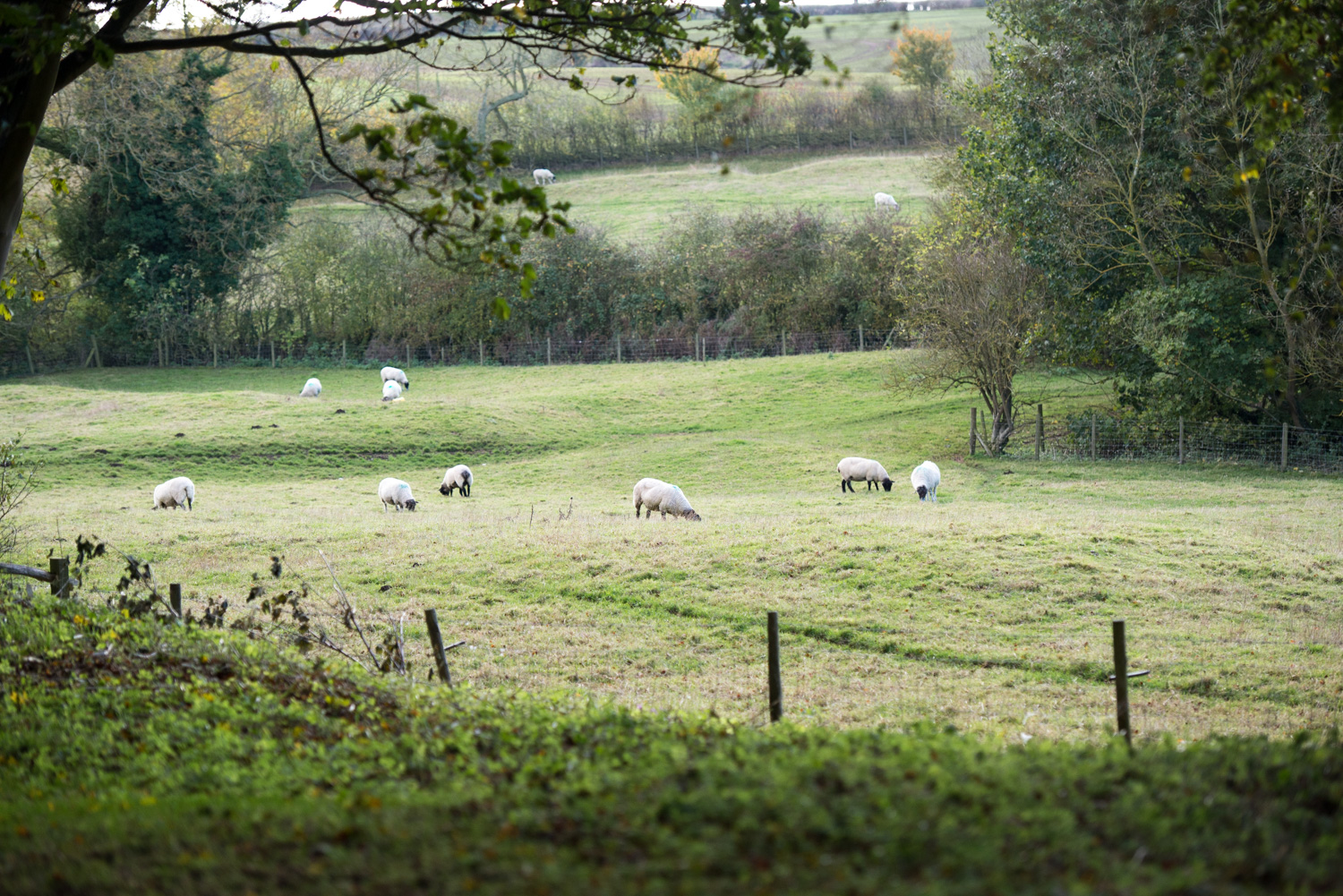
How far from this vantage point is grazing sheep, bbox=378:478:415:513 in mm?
25898

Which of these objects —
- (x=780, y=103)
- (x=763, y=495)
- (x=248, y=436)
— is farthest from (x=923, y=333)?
(x=780, y=103)

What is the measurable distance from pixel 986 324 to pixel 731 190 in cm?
3655

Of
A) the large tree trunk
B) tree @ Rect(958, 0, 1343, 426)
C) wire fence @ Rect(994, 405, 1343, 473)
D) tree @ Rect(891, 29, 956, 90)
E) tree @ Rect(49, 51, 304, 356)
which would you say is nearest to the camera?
the large tree trunk

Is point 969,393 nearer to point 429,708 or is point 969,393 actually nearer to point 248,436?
point 248,436

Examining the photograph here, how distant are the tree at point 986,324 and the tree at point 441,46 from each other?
80.2ft

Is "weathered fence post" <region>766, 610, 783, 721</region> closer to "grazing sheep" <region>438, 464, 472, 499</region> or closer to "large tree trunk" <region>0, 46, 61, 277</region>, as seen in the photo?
"large tree trunk" <region>0, 46, 61, 277</region>

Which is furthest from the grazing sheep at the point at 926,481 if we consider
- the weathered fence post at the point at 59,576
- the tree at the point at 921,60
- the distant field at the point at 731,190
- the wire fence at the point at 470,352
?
the tree at the point at 921,60

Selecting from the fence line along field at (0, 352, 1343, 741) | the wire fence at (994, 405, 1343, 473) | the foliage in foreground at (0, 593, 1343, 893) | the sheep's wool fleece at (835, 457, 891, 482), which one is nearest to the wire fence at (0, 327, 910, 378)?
the fence line along field at (0, 352, 1343, 741)

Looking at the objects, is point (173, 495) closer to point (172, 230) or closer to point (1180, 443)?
point (1180, 443)

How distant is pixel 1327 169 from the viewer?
25.9 metres

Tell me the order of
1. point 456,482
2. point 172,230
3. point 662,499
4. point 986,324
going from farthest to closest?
point 172,230 → point 986,324 → point 456,482 → point 662,499

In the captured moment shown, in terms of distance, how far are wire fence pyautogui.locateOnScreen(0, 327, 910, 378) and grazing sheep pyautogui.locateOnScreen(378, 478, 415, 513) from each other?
2411 centimetres

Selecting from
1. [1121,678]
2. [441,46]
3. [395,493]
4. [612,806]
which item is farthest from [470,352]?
[612,806]

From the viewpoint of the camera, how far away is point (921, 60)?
79.7 metres
